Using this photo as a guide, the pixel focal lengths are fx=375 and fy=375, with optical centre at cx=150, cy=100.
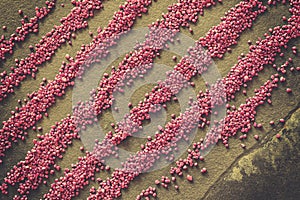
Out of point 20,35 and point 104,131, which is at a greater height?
point 20,35

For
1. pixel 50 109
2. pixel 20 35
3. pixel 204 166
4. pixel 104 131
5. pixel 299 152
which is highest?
pixel 20 35

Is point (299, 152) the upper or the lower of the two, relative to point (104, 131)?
lower

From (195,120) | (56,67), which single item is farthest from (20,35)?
(195,120)

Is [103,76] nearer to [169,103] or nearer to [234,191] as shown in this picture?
[169,103]

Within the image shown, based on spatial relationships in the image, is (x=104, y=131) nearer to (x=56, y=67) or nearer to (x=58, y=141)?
(x=58, y=141)

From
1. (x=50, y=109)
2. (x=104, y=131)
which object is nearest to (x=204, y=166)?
(x=104, y=131)

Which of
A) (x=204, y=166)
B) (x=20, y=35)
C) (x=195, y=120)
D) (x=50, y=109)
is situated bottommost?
(x=204, y=166)

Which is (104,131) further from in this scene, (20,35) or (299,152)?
(299,152)

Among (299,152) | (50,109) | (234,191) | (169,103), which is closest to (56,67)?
(50,109)
